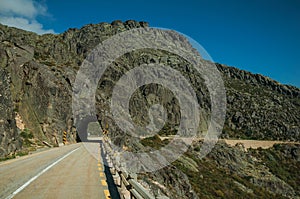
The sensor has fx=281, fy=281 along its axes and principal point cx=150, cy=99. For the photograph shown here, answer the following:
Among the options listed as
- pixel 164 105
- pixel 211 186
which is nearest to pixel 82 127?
pixel 211 186

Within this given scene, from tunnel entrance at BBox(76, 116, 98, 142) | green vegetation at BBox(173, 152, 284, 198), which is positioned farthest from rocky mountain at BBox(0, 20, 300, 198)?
tunnel entrance at BBox(76, 116, 98, 142)

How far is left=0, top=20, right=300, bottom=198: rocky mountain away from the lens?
1377 inches

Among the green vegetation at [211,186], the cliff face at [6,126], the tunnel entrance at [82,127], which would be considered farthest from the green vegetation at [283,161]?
the cliff face at [6,126]

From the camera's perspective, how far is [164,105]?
106312mm

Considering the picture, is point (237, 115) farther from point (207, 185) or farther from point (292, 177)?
point (207, 185)

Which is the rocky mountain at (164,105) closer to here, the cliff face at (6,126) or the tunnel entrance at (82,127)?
the cliff face at (6,126)

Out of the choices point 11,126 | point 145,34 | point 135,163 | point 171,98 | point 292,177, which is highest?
point 145,34

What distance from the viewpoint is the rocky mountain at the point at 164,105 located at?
35.0m

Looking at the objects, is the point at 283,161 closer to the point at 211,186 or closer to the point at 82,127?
the point at 211,186

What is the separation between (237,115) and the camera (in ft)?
445

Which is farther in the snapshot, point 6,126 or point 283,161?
point 283,161

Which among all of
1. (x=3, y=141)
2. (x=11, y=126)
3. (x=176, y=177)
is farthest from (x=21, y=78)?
(x=176, y=177)

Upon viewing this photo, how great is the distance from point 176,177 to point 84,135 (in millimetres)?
26787

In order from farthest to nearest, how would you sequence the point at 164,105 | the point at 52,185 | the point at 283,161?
the point at 164,105
the point at 283,161
the point at 52,185
